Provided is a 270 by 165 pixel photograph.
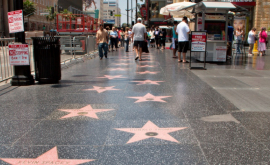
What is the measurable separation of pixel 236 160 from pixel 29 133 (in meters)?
2.65

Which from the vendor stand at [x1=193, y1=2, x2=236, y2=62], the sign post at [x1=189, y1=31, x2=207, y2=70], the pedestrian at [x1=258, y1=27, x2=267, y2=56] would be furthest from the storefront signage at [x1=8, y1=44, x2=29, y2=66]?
the pedestrian at [x1=258, y1=27, x2=267, y2=56]

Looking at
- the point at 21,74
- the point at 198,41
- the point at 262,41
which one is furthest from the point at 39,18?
the point at 21,74

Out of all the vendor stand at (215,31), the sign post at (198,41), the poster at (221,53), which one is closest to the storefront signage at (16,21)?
the sign post at (198,41)

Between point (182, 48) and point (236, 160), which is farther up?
point (182, 48)

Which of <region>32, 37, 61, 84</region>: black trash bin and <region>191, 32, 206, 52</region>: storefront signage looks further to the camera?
<region>191, 32, 206, 52</region>: storefront signage

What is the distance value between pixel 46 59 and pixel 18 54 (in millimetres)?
674

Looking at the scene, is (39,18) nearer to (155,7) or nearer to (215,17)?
(155,7)

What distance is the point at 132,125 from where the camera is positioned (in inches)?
173

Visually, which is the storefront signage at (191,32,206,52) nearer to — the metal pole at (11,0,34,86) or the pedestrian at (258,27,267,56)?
the metal pole at (11,0,34,86)

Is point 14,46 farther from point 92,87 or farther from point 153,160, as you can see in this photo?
point 153,160

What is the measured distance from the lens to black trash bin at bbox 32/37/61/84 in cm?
773

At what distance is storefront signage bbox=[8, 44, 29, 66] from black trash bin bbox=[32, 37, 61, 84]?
0.85 ft

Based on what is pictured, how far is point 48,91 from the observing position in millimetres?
6984

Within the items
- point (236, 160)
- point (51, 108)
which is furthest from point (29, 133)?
point (236, 160)
